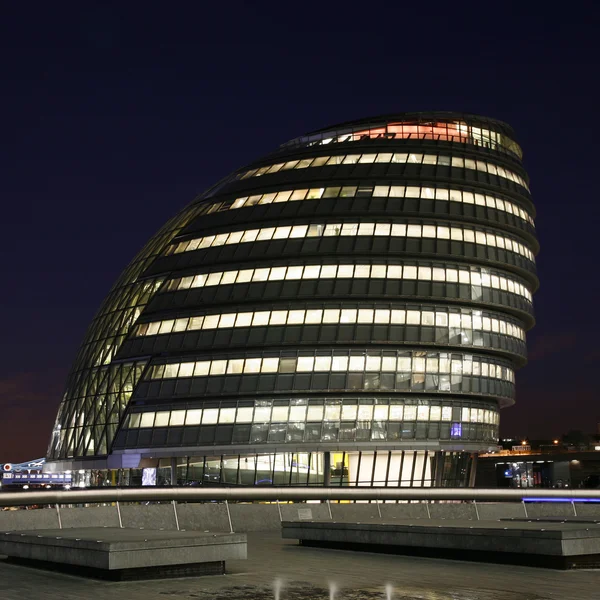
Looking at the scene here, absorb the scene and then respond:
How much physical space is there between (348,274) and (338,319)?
3468 mm

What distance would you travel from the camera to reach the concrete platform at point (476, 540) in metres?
16.4

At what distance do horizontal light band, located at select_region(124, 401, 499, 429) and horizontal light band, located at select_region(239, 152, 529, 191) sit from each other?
768 inches

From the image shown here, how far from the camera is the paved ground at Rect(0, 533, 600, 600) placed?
523 inches

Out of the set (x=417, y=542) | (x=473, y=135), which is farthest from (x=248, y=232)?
(x=417, y=542)

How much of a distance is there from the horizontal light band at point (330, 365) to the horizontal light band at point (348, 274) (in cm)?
580

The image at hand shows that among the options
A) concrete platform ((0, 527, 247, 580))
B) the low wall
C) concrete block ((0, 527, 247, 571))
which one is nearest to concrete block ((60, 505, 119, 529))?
the low wall

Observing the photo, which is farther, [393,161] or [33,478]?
[33,478]

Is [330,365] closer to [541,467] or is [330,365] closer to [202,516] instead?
[202,516]

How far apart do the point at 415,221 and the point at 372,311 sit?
25.8 ft

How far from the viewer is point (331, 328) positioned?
233 feet

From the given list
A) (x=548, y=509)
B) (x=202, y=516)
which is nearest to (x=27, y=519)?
(x=202, y=516)

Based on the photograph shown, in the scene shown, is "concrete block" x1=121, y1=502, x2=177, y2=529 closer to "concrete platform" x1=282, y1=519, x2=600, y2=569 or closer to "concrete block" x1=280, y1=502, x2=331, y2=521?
"concrete platform" x1=282, y1=519, x2=600, y2=569

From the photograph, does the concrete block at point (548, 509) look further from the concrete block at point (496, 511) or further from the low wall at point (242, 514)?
the concrete block at point (496, 511)

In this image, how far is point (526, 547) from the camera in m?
16.8
